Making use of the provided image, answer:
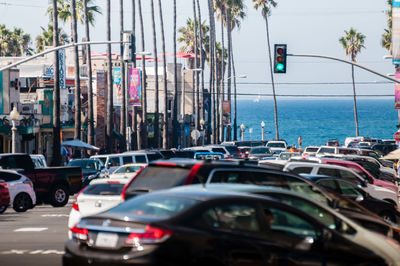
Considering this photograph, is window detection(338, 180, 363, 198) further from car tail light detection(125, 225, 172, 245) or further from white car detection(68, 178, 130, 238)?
car tail light detection(125, 225, 172, 245)

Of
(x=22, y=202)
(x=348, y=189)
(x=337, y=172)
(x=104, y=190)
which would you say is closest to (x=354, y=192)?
(x=348, y=189)

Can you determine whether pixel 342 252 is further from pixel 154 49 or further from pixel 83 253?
pixel 154 49

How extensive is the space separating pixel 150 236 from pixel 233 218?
110 cm

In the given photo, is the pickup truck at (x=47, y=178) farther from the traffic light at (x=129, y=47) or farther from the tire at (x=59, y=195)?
the traffic light at (x=129, y=47)

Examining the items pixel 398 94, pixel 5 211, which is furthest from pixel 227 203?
pixel 398 94

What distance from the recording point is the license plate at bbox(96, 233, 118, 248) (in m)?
8.56

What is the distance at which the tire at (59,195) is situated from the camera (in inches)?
1183

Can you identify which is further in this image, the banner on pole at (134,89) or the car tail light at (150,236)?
the banner on pole at (134,89)

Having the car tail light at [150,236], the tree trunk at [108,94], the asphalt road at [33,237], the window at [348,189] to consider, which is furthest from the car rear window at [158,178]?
the tree trunk at [108,94]

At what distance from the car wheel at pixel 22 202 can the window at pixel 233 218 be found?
63.3 ft

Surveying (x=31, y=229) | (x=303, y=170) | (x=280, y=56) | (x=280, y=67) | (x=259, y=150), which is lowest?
(x=31, y=229)

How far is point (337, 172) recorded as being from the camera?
72.9 ft

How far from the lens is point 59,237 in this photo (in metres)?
18.0

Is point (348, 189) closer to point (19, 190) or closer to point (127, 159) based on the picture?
point (19, 190)
